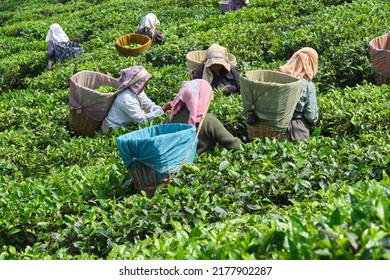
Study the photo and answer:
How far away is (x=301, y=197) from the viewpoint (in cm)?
423

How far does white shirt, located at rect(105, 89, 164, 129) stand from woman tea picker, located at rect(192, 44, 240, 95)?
0.84 metres

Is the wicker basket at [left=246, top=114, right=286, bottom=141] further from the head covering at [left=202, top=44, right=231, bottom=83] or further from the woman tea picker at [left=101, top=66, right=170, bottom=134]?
the head covering at [left=202, top=44, right=231, bottom=83]

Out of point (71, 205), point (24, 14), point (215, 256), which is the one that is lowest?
point (24, 14)

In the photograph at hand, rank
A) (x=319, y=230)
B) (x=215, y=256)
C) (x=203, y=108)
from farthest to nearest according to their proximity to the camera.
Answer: (x=203, y=108)
(x=215, y=256)
(x=319, y=230)

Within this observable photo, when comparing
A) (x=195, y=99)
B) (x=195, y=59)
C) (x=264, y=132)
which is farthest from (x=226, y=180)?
(x=195, y=59)

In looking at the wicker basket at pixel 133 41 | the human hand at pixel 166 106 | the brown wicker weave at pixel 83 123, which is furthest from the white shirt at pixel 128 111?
the wicker basket at pixel 133 41

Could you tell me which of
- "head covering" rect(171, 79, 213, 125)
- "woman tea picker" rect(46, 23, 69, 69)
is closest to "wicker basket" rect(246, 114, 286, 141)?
"head covering" rect(171, 79, 213, 125)

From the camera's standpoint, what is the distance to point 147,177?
175 inches

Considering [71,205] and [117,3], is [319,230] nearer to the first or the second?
[71,205]

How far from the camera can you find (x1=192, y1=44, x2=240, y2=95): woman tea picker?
259 inches

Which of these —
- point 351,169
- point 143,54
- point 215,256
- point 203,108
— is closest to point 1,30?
point 143,54

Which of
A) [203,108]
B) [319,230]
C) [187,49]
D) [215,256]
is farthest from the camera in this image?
[187,49]

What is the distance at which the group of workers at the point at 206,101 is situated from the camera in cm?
495

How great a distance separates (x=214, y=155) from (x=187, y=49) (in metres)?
4.34
